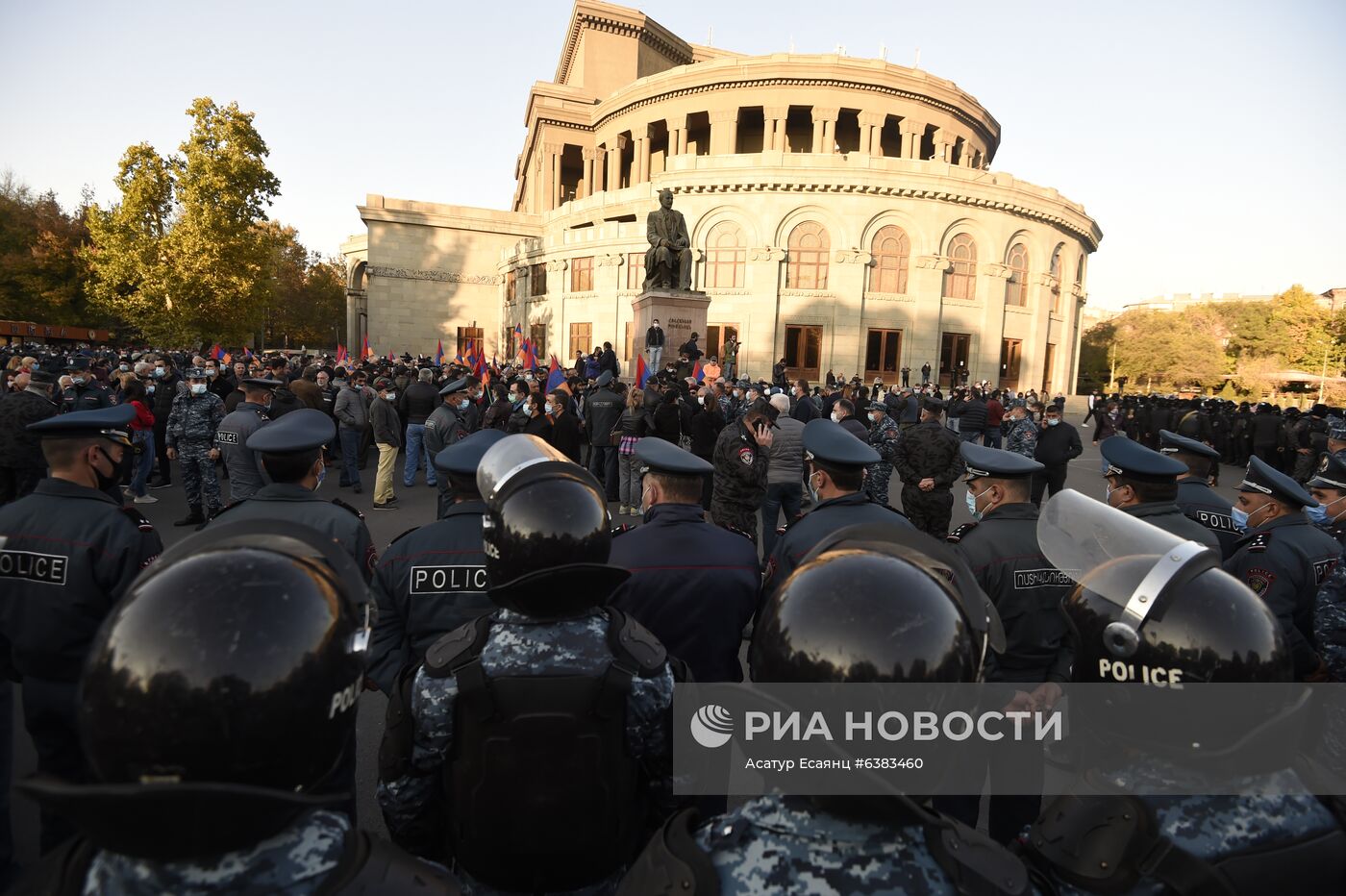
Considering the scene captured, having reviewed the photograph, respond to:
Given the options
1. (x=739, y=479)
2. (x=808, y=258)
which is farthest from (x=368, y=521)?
(x=808, y=258)

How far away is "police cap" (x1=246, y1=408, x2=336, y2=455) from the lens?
3.32 m

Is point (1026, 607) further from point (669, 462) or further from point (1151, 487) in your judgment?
point (669, 462)

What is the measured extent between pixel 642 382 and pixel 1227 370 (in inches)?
2861

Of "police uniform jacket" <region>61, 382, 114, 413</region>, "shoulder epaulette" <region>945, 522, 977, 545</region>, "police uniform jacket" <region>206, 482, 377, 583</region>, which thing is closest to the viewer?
"police uniform jacket" <region>206, 482, 377, 583</region>


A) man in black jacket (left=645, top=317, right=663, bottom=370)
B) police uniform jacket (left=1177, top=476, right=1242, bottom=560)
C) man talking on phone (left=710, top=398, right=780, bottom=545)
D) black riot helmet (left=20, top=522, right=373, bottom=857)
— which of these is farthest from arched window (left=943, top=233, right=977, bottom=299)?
black riot helmet (left=20, top=522, right=373, bottom=857)

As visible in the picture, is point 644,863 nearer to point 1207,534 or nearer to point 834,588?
point 834,588

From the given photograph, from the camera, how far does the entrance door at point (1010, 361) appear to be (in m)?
42.1

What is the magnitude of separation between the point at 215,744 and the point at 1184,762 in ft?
6.07

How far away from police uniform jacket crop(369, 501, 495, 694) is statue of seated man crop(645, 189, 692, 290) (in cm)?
1778

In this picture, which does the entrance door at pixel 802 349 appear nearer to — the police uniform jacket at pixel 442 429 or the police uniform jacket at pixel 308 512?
the police uniform jacket at pixel 442 429

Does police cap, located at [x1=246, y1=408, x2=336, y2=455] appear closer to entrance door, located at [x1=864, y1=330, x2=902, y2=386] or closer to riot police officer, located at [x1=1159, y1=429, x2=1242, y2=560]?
riot police officer, located at [x1=1159, y1=429, x2=1242, y2=560]

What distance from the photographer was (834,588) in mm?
1295

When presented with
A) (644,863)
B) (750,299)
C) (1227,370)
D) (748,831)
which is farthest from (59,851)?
(1227,370)

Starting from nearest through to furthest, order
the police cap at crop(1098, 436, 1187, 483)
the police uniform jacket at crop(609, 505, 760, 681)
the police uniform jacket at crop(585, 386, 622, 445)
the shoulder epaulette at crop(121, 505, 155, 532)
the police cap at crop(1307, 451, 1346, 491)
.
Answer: the police uniform jacket at crop(609, 505, 760, 681), the shoulder epaulette at crop(121, 505, 155, 532), the police cap at crop(1098, 436, 1187, 483), the police cap at crop(1307, 451, 1346, 491), the police uniform jacket at crop(585, 386, 622, 445)
